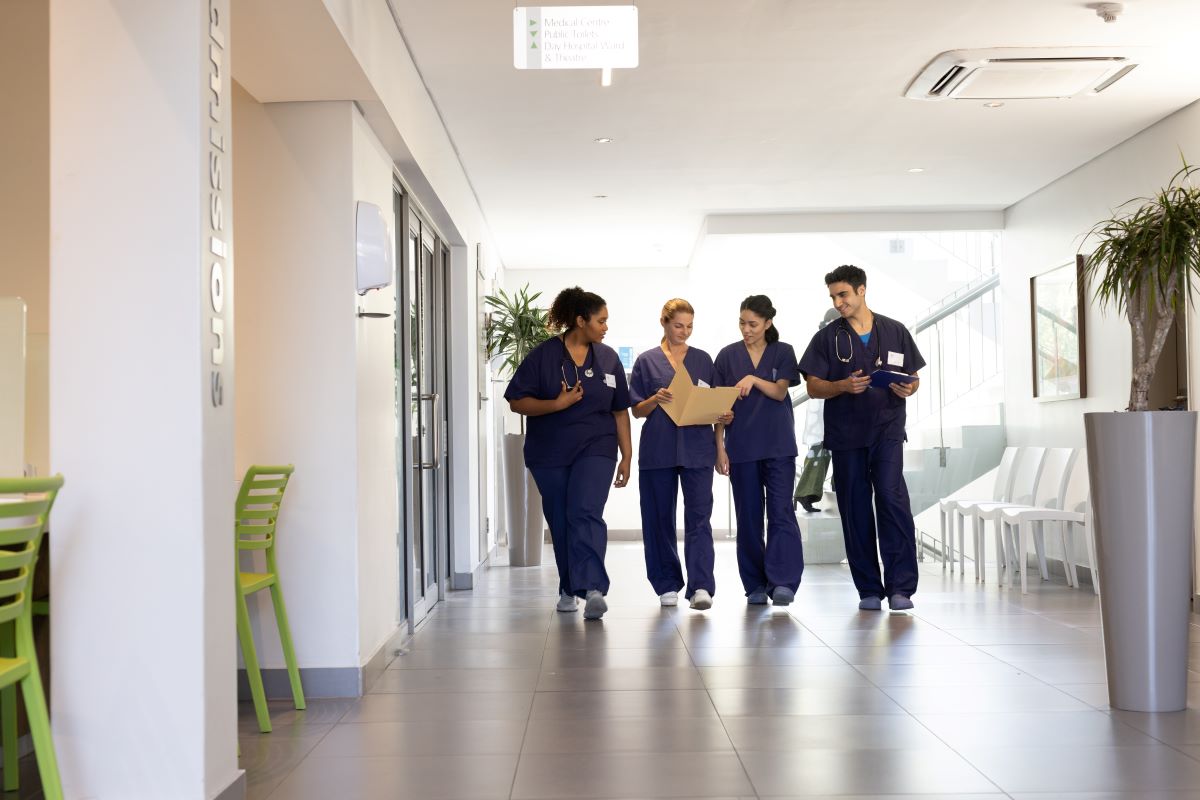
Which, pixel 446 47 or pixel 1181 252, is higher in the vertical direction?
pixel 446 47

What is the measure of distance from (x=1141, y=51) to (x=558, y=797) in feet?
14.1

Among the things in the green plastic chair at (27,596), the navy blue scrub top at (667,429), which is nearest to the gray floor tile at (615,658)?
the navy blue scrub top at (667,429)

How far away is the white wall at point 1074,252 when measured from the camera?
6527mm

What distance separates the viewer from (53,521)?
8.29 ft

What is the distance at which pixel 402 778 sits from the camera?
295 cm

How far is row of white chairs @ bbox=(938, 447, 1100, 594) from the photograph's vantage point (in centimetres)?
675

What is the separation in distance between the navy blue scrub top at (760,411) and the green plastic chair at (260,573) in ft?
8.63

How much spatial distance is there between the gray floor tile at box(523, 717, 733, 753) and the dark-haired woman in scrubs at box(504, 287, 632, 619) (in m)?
2.01

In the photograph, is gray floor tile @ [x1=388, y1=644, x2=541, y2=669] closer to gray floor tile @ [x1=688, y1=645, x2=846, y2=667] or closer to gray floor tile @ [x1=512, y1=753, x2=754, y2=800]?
gray floor tile @ [x1=688, y1=645, x2=846, y2=667]

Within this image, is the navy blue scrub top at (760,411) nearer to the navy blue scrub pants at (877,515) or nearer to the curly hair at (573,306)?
the navy blue scrub pants at (877,515)

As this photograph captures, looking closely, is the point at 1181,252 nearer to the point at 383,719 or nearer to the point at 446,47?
the point at 383,719

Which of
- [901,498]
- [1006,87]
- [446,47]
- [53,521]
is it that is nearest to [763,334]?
[901,498]

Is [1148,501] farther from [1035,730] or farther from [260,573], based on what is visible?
[260,573]

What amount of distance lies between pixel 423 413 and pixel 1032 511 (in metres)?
3.47
